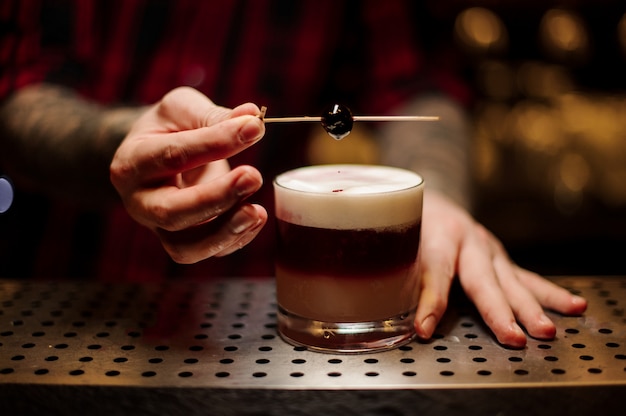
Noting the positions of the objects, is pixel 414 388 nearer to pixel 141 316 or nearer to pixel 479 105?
pixel 141 316

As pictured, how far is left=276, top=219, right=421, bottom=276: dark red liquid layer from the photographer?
1079 mm

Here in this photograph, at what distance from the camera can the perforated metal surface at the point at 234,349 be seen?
1.01 meters

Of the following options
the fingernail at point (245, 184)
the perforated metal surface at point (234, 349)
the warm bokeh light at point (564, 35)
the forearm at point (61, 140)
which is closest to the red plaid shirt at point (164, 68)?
the forearm at point (61, 140)

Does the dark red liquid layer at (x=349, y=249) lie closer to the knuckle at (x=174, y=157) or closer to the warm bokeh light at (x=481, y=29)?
the knuckle at (x=174, y=157)

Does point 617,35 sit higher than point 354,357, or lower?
higher

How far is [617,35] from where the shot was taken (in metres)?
3.14

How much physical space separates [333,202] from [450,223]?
16.0 inches

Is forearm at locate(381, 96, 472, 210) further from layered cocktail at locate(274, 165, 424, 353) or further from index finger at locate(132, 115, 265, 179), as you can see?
index finger at locate(132, 115, 265, 179)

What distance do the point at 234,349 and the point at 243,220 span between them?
0.21m

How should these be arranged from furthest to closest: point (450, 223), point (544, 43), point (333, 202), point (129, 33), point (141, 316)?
point (544, 43) → point (129, 33) → point (450, 223) → point (141, 316) → point (333, 202)

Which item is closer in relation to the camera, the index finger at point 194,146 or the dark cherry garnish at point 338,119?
the index finger at point 194,146

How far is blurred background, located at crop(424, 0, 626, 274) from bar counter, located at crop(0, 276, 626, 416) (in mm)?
1953

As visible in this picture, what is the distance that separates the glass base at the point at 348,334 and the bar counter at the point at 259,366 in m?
0.02

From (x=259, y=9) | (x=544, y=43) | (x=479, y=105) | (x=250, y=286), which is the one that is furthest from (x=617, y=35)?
(x=250, y=286)
